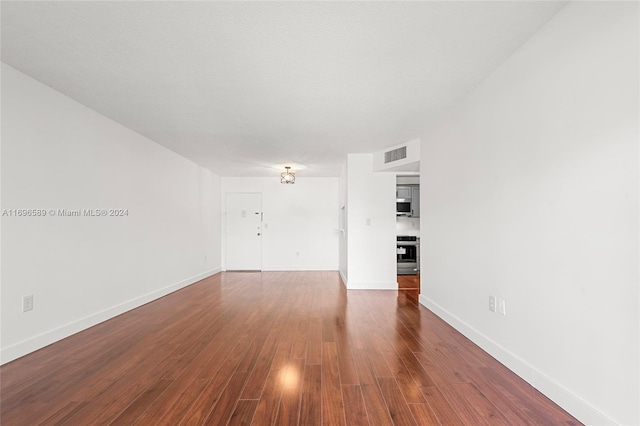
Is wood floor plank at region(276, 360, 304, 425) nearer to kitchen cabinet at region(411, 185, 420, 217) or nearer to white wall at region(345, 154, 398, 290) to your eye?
white wall at region(345, 154, 398, 290)

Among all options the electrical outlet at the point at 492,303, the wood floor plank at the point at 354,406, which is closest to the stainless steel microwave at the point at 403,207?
the electrical outlet at the point at 492,303

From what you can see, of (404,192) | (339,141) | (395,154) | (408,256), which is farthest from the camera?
(404,192)

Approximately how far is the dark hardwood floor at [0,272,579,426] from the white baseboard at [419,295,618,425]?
5 cm

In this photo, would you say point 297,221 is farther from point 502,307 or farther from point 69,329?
point 502,307

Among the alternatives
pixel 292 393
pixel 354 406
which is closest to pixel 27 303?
pixel 292 393

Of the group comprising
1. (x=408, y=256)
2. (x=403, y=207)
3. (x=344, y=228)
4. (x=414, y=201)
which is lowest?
(x=408, y=256)

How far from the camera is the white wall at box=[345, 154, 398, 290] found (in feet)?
17.9

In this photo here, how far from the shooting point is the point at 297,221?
25.5 feet

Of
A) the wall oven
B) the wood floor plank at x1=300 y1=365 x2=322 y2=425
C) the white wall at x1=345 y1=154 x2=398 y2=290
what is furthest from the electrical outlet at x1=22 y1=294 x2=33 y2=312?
the wall oven

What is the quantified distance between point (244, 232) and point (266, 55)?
5925 millimetres

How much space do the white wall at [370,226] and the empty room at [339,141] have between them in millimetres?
931

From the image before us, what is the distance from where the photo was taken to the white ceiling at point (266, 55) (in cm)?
186

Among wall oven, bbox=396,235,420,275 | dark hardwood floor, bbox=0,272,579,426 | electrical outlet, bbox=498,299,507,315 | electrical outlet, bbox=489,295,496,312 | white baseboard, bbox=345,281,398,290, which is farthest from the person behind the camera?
wall oven, bbox=396,235,420,275

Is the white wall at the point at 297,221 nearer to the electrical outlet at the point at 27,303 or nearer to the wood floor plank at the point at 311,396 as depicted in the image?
the electrical outlet at the point at 27,303
